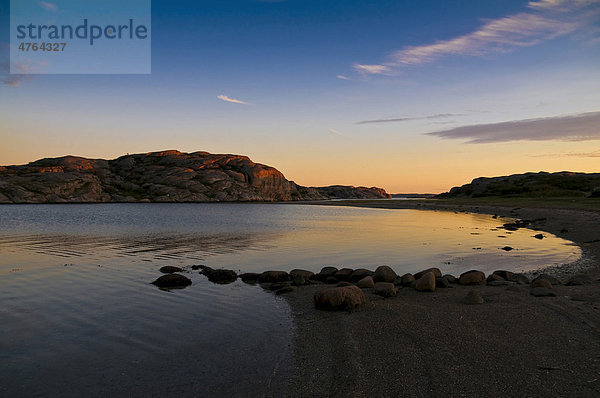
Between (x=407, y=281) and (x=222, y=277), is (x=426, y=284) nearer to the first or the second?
(x=407, y=281)

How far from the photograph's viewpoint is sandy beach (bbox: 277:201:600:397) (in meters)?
8.10

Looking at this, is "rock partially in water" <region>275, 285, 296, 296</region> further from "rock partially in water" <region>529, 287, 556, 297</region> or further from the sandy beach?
"rock partially in water" <region>529, 287, 556, 297</region>

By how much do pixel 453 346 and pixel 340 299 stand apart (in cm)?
514

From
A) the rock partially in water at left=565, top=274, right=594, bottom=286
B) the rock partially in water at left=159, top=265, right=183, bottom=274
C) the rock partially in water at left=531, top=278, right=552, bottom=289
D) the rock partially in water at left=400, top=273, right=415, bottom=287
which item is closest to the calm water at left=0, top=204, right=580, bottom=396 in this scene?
the rock partially in water at left=159, top=265, right=183, bottom=274

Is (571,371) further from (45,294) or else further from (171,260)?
(171,260)

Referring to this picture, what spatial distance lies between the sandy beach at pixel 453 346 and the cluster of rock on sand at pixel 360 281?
498 millimetres

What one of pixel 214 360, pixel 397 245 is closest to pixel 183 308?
pixel 214 360

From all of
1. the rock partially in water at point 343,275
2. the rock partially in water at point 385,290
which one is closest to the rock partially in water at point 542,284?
the rock partially in water at point 385,290

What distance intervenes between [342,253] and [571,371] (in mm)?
22605

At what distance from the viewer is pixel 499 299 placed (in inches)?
587

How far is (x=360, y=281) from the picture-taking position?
18.4 meters

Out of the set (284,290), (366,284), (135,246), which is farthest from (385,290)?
(135,246)

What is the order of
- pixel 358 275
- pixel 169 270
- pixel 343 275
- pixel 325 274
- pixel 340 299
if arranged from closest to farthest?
pixel 340 299 → pixel 358 275 → pixel 343 275 → pixel 325 274 → pixel 169 270

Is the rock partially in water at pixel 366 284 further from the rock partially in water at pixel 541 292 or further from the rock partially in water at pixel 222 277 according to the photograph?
the rock partially in water at pixel 222 277
